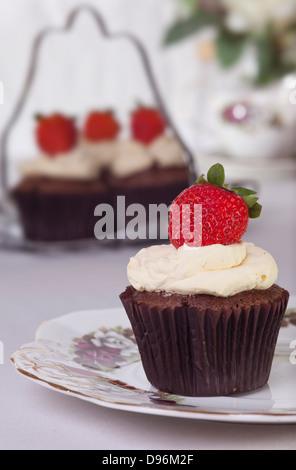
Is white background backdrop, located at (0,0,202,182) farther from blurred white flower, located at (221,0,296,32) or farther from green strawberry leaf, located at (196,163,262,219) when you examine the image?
green strawberry leaf, located at (196,163,262,219)

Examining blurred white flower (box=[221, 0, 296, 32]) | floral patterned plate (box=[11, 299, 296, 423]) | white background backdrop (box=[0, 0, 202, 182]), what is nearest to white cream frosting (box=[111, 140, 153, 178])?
floral patterned plate (box=[11, 299, 296, 423])

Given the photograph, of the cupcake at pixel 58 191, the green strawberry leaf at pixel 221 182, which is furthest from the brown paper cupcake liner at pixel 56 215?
the green strawberry leaf at pixel 221 182

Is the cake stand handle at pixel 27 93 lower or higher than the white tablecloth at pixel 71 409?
higher

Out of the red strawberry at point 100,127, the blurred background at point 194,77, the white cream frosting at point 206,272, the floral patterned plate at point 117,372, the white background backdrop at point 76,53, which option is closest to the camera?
the floral patterned plate at point 117,372

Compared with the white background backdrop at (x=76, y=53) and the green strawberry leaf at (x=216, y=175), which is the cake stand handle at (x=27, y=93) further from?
the white background backdrop at (x=76, y=53)

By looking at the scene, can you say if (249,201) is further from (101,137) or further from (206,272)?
(101,137)

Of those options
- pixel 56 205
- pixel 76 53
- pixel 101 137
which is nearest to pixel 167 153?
pixel 101 137
